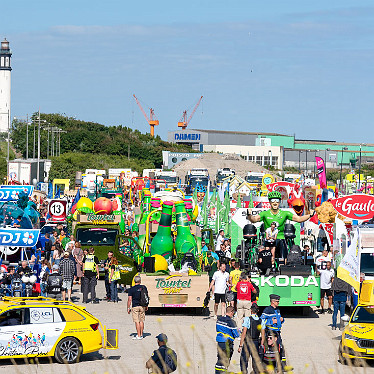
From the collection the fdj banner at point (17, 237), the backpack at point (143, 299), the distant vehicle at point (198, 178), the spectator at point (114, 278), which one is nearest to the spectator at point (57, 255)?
the fdj banner at point (17, 237)

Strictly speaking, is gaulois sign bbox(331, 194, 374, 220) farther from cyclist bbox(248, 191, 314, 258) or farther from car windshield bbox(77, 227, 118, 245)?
car windshield bbox(77, 227, 118, 245)

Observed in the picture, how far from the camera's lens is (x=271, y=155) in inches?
6196

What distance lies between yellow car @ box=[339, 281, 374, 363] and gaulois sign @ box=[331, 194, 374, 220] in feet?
31.6

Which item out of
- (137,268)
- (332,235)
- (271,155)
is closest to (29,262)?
(137,268)

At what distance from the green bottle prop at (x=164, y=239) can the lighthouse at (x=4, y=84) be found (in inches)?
4493

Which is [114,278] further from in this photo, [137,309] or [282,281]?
[137,309]

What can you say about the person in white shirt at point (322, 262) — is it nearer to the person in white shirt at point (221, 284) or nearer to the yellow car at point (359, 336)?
the person in white shirt at point (221, 284)

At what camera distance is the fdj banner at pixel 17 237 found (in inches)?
862

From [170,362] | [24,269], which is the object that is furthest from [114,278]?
[170,362]

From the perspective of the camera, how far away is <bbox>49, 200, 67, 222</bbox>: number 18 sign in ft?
117

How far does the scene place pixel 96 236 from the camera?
28562 millimetres

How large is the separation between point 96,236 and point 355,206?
8126 mm

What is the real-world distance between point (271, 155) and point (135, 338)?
14118 cm

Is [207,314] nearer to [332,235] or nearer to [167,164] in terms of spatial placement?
[332,235]
